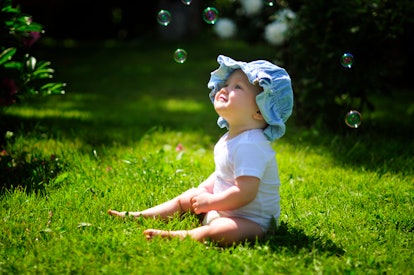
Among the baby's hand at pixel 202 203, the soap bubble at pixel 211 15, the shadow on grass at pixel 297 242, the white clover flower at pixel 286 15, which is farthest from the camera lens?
the white clover flower at pixel 286 15

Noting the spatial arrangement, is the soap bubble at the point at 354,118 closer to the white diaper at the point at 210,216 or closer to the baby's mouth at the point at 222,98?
the baby's mouth at the point at 222,98

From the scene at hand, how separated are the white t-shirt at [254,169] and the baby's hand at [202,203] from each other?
90 millimetres

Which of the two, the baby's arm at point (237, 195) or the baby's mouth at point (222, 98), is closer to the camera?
the baby's arm at point (237, 195)

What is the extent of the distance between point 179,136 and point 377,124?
2.20 metres

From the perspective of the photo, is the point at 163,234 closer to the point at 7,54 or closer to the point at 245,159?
the point at 245,159

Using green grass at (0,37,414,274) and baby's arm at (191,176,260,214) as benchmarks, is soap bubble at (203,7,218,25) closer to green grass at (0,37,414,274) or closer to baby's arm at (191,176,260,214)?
green grass at (0,37,414,274)

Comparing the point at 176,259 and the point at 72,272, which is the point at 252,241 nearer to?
the point at 176,259

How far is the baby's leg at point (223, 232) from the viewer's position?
266cm

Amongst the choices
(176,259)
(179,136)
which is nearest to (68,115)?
(179,136)

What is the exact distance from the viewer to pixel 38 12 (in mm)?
12289

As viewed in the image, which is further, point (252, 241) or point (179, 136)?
point (179, 136)

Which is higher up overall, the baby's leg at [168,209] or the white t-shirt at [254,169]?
the white t-shirt at [254,169]

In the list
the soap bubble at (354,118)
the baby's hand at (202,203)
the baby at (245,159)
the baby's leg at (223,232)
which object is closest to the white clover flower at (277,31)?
the soap bubble at (354,118)

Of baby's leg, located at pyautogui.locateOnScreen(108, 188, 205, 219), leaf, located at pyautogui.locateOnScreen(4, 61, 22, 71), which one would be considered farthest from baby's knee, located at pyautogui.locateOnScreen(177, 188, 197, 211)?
leaf, located at pyautogui.locateOnScreen(4, 61, 22, 71)
